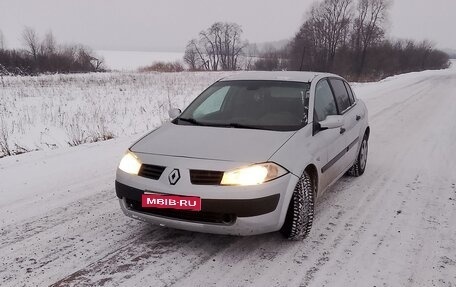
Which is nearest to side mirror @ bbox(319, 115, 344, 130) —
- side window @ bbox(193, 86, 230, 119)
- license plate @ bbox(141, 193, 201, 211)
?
side window @ bbox(193, 86, 230, 119)

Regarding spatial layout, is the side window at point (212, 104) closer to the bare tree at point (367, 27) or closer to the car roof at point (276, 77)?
the car roof at point (276, 77)

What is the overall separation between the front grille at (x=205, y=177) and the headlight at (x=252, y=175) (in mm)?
46

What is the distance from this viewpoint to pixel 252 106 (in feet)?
13.4

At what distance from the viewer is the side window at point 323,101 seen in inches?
159

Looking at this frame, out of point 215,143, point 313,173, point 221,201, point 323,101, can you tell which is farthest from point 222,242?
point 323,101

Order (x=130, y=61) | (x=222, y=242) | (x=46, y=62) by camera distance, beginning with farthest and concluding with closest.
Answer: (x=130, y=61) → (x=46, y=62) → (x=222, y=242)

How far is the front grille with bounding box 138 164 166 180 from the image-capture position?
304 cm

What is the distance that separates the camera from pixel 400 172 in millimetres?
5621

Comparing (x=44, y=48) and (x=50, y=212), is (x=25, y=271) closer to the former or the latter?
(x=50, y=212)

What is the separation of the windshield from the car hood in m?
0.22

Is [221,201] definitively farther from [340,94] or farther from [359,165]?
[359,165]

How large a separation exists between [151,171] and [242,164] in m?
0.79

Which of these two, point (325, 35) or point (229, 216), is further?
point (325, 35)

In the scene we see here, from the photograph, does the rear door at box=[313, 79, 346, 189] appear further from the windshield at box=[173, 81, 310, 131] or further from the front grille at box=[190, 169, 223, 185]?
the front grille at box=[190, 169, 223, 185]
